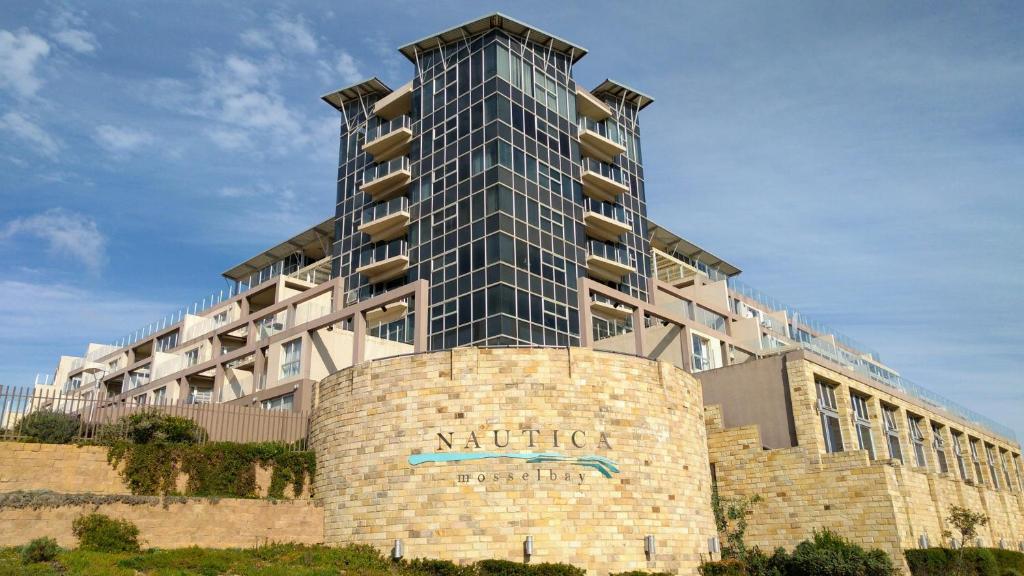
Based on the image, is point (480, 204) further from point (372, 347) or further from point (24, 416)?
point (24, 416)

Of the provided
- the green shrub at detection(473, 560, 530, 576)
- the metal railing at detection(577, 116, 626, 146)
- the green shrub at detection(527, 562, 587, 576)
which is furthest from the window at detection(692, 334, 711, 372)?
the green shrub at detection(473, 560, 530, 576)

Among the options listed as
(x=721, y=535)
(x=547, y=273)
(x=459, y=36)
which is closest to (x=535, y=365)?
(x=721, y=535)

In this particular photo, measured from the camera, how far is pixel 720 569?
1222 inches

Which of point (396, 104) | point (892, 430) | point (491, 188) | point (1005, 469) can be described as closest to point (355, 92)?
point (396, 104)

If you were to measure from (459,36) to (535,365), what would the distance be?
2880 centimetres

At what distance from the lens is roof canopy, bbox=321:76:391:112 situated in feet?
188

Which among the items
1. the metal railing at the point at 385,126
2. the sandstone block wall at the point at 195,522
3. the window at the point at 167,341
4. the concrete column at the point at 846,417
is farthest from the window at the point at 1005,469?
the window at the point at 167,341

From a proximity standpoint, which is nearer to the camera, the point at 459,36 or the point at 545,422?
the point at 545,422

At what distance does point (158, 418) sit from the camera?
1241 inches

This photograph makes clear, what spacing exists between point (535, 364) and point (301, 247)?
3977cm

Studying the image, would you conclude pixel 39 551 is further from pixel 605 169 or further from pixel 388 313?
pixel 605 169

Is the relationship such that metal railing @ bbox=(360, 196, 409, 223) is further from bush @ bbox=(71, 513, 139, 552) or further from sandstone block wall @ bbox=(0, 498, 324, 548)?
bush @ bbox=(71, 513, 139, 552)

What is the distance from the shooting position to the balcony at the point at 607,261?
5284cm

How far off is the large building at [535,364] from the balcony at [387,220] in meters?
0.19
